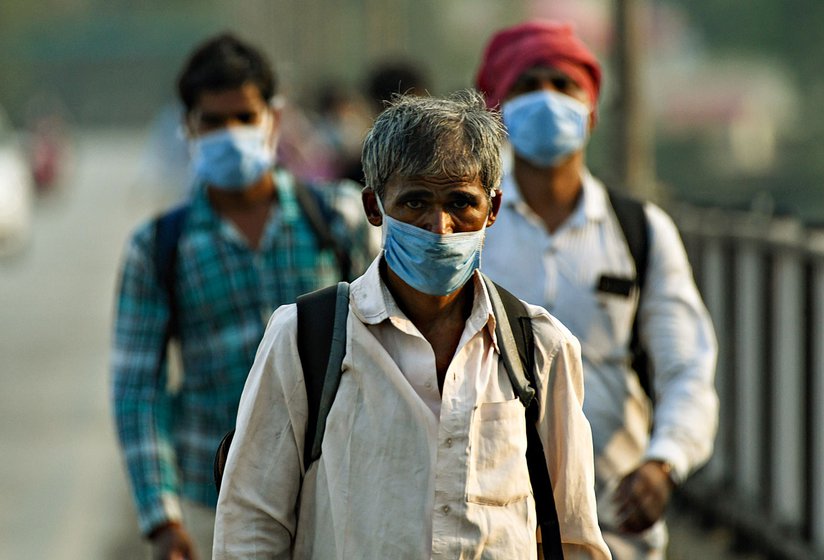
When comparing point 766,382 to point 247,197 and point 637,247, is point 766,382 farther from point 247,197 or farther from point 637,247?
point 247,197

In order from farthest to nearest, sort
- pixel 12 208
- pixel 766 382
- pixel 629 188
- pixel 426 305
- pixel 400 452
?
pixel 12 208 → pixel 629 188 → pixel 766 382 → pixel 426 305 → pixel 400 452

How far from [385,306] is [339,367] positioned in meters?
0.12

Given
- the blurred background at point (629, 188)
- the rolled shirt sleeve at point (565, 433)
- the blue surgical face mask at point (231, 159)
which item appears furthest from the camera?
the blurred background at point (629, 188)

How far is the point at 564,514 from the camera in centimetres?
267

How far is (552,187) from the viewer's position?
400 cm

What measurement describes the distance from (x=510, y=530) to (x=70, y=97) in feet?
310

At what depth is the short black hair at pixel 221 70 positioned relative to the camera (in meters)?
4.23

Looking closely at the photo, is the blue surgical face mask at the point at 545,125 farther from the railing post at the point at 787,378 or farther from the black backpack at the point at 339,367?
the railing post at the point at 787,378

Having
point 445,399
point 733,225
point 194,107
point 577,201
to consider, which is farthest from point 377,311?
point 733,225

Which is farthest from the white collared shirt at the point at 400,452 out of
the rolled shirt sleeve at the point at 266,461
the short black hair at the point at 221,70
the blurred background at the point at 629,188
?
the blurred background at the point at 629,188

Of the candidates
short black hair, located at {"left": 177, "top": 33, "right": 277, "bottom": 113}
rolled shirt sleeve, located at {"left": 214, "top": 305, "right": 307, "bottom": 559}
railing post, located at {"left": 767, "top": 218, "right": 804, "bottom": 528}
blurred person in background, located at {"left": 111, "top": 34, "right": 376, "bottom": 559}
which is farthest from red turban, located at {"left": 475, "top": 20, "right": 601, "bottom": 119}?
railing post, located at {"left": 767, "top": 218, "right": 804, "bottom": 528}

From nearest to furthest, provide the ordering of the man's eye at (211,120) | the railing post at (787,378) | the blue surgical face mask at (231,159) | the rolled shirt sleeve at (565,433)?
the rolled shirt sleeve at (565,433) → the blue surgical face mask at (231,159) → the man's eye at (211,120) → the railing post at (787,378)

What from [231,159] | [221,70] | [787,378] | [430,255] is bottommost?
[787,378]

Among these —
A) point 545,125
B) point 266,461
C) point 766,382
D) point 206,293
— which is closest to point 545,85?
point 545,125
